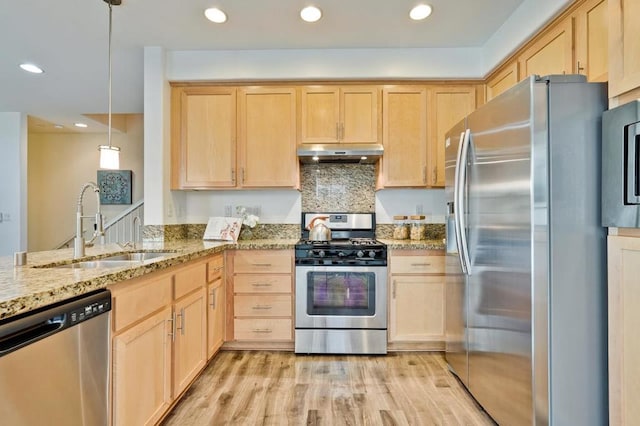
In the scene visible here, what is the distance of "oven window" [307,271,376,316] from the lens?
107 inches

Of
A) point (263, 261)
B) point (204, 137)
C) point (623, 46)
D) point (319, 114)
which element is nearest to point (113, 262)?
point (263, 261)

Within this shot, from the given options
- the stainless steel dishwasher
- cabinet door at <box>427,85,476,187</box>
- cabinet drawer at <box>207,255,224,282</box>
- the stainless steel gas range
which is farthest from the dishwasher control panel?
cabinet door at <box>427,85,476,187</box>

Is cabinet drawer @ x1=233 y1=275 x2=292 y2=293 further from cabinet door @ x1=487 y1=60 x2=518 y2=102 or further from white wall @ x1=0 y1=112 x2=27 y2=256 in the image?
white wall @ x1=0 y1=112 x2=27 y2=256

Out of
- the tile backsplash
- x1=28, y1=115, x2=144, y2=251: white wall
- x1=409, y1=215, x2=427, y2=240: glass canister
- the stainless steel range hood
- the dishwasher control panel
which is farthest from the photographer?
x1=28, y1=115, x2=144, y2=251: white wall

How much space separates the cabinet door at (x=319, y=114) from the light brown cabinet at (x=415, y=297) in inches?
47.5

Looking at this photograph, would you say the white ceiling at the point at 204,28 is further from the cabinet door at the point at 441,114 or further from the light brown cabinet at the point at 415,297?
the light brown cabinet at the point at 415,297

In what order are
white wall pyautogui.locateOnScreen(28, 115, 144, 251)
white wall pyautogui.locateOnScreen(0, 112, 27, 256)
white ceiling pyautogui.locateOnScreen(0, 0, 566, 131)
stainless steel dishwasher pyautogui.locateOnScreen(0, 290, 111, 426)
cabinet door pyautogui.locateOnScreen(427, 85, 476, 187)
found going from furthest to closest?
white wall pyautogui.locateOnScreen(28, 115, 144, 251)
white wall pyautogui.locateOnScreen(0, 112, 27, 256)
cabinet door pyautogui.locateOnScreen(427, 85, 476, 187)
white ceiling pyautogui.locateOnScreen(0, 0, 566, 131)
stainless steel dishwasher pyautogui.locateOnScreen(0, 290, 111, 426)

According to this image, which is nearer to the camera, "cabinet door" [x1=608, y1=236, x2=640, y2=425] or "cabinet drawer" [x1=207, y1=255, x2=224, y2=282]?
"cabinet door" [x1=608, y1=236, x2=640, y2=425]

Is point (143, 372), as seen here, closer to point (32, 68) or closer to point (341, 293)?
point (341, 293)

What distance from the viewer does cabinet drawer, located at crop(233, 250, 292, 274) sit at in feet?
9.11

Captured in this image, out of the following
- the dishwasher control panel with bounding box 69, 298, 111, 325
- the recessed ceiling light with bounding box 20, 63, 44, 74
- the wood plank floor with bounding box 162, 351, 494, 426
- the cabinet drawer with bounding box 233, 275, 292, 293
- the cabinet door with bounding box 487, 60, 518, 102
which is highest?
the recessed ceiling light with bounding box 20, 63, 44, 74

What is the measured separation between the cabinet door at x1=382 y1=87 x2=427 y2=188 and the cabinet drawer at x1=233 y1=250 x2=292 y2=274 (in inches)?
45.6

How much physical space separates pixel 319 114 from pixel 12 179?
452 cm

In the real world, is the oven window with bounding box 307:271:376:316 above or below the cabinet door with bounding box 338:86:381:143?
below
